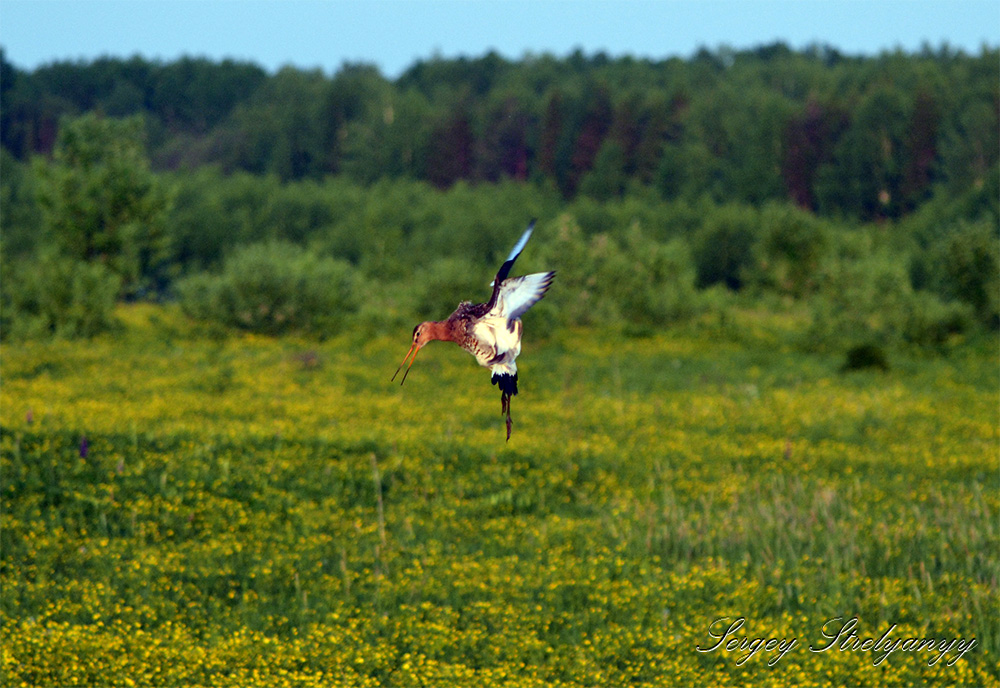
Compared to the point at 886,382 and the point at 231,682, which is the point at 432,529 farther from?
the point at 886,382

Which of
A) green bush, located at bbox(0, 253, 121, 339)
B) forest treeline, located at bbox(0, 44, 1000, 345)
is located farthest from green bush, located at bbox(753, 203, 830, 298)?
green bush, located at bbox(0, 253, 121, 339)

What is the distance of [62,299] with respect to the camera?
130 feet

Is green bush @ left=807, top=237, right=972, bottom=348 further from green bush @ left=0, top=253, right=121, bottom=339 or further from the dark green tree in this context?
the dark green tree

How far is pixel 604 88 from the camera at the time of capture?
120m

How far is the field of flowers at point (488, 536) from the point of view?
12.6 metres

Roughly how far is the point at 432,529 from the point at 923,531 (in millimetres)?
7825

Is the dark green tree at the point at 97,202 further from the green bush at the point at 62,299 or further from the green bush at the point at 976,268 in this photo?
the green bush at the point at 976,268

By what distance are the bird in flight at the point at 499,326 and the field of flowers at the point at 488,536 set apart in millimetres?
10507

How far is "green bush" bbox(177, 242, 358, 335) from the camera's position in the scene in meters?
39.7

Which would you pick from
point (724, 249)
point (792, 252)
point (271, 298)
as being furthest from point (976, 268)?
point (724, 249)

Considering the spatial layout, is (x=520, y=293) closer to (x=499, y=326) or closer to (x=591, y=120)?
(x=499, y=326)

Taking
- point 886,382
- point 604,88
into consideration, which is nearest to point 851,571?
point 886,382

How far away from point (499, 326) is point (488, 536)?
15.3 metres

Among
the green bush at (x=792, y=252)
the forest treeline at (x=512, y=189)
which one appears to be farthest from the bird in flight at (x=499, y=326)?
the green bush at (x=792, y=252)
